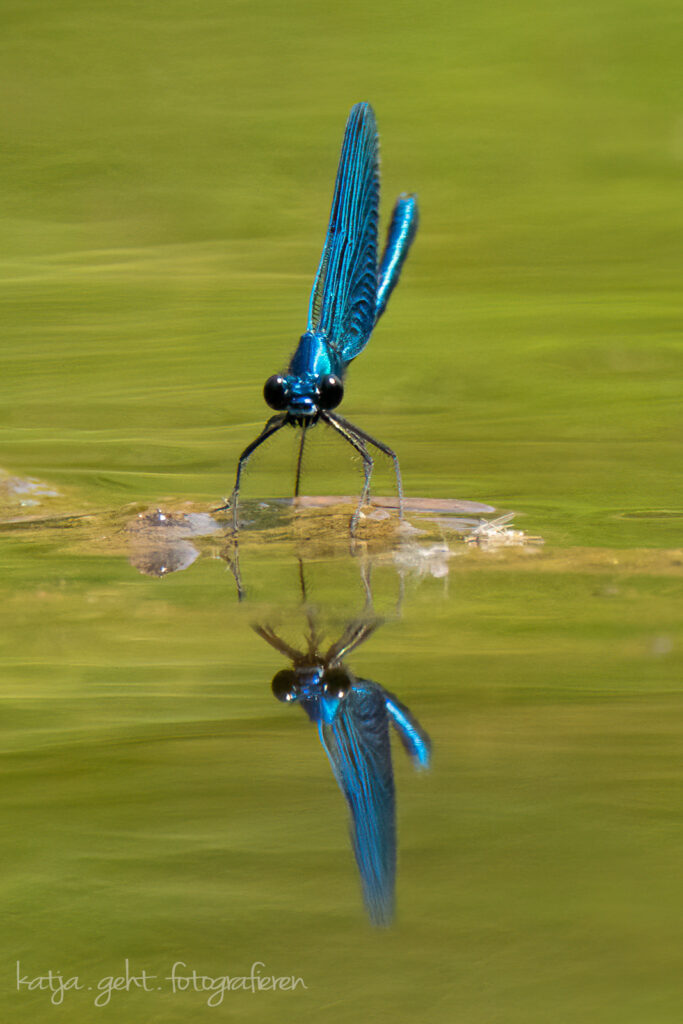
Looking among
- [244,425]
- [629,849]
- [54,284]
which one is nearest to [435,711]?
[629,849]

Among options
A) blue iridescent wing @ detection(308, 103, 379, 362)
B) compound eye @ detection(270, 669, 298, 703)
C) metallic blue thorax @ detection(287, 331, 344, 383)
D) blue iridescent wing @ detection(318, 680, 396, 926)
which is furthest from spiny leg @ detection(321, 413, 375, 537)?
blue iridescent wing @ detection(318, 680, 396, 926)

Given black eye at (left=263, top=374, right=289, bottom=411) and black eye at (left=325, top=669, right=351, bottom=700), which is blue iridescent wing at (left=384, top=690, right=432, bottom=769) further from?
black eye at (left=263, top=374, right=289, bottom=411)

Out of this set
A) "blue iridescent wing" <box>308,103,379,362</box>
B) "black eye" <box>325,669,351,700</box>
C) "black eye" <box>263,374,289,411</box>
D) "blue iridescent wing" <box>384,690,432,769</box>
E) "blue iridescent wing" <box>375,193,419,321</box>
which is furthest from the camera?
"blue iridescent wing" <box>375,193,419,321</box>

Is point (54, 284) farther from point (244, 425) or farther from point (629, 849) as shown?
point (629, 849)

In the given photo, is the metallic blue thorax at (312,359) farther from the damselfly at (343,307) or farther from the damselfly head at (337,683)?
the damselfly head at (337,683)

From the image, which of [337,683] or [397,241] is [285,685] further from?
[397,241]

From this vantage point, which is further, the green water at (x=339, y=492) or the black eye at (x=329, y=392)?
the black eye at (x=329, y=392)

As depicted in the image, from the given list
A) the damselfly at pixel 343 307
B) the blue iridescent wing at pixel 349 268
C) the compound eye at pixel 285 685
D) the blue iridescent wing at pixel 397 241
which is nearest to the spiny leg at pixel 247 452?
the damselfly at pixel 343 307
